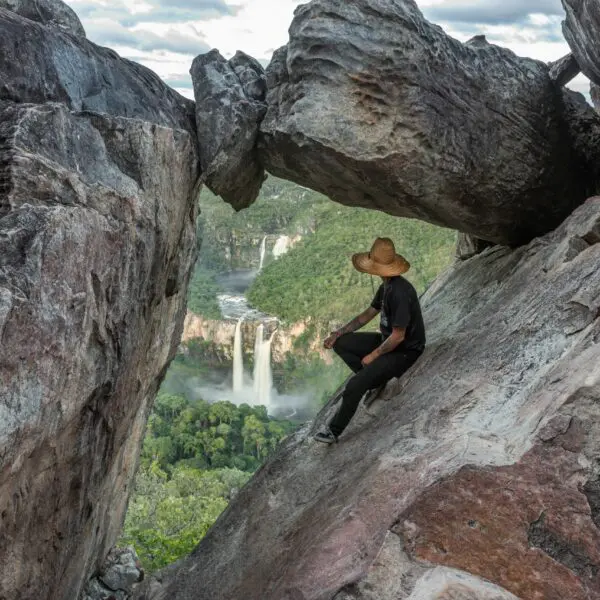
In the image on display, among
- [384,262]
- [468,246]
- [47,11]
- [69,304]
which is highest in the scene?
[47,11]

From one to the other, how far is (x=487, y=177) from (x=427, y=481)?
476 centimetres

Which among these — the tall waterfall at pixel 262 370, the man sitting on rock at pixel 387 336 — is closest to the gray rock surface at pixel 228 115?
the man sitting on rock at pixel 387 336

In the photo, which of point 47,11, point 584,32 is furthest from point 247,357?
point 584,32

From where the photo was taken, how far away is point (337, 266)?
162 feet

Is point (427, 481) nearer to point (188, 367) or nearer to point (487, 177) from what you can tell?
point (487, 177)

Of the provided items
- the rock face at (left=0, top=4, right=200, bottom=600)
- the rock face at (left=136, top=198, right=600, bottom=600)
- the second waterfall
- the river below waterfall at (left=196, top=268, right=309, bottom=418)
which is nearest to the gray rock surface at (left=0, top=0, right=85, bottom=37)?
the rock face at (left=0, top=4, right=200, bottom=600)

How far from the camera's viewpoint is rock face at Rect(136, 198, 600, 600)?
4.41 m

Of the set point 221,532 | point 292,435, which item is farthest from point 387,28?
point 221,532

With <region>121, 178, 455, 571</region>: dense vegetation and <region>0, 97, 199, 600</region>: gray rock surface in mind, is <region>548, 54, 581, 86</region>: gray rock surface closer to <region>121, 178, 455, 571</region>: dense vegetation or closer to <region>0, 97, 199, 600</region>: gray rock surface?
<region>0, 97, 199, 600</region>: gray rock surface

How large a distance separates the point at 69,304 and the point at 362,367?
3.34 metres

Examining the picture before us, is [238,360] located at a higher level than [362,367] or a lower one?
lower

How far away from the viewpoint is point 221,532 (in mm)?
7891

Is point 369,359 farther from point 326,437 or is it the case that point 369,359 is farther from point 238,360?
point 238,360

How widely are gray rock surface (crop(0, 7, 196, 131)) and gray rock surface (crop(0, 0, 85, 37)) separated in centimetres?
70
